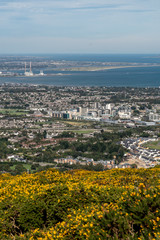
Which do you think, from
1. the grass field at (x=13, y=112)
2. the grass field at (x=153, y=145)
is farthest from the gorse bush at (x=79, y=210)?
the grass field at (x=13, y=112)

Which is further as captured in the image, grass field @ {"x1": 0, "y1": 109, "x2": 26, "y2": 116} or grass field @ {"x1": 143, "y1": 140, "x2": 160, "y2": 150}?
grass field @ {"x1": 0, "y1": 109, "x2": 26, "y2": 116}

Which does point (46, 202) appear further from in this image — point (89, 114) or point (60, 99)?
point (60, 99)

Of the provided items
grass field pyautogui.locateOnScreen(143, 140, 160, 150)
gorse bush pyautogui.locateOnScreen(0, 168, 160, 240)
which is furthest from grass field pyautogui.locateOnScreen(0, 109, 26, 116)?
gorse bush pyautogui.locateOnScreen(0, 168, 160, 240)

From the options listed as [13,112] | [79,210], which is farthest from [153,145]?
[13,112]

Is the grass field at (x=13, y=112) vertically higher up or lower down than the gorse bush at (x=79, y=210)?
lower down

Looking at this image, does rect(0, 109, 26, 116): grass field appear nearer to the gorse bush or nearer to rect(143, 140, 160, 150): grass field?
rect(143, 140, 160, 150): grass field

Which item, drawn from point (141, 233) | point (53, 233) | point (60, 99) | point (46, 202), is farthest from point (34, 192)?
point (60, 99)

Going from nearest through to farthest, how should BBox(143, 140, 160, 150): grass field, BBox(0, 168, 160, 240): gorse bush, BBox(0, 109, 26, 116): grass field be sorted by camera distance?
BBox(0, 168, 160, 240): gorse bush < BBox(143, 140, 160, 150): grass field < BBox(0, 109, 26, 116): grass field

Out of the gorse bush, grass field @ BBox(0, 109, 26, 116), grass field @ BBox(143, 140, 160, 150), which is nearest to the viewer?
the gorse bush

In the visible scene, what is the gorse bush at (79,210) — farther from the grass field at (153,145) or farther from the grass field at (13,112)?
the grass field at (13,112)
